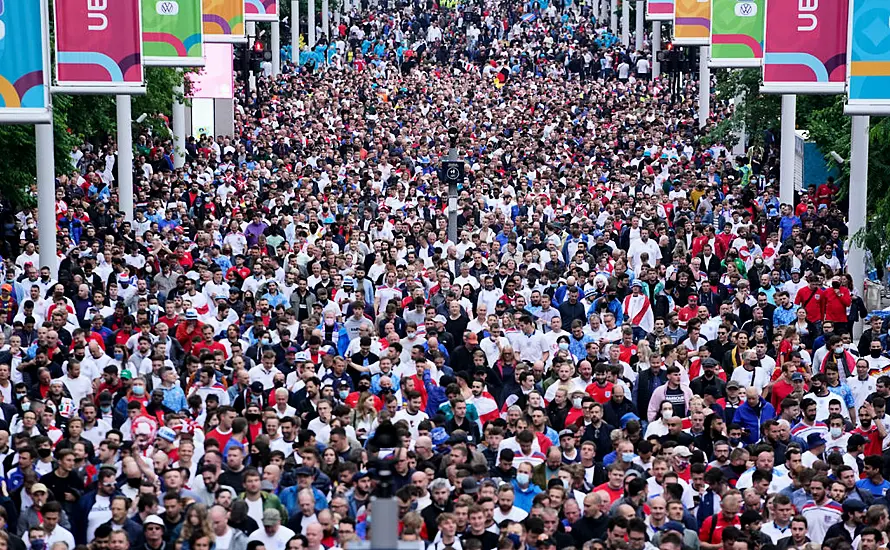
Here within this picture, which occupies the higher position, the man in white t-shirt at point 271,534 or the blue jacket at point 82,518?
the man in white t-shirt at point 271,534

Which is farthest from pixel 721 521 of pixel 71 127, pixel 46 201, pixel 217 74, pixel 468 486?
pixel 217 74

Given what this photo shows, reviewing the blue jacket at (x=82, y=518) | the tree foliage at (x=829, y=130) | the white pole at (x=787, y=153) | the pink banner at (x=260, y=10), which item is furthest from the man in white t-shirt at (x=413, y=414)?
the pink banner at (x=260, y=10)

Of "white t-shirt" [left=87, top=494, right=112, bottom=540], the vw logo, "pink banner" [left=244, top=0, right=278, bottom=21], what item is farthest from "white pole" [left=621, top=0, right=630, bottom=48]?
"white t-shirt" [left=87, top=494, right=112, bottom=540]

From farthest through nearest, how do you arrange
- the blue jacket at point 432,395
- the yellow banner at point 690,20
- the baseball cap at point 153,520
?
the yellow banner at point 690,20, the blue jacket at point 432,395, the baseball cap at point 153,520

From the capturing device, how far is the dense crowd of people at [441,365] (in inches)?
542

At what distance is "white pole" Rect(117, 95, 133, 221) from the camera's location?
3238cm

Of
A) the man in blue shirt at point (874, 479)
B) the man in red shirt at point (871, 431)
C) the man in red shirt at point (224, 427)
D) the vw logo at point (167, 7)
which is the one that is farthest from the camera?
the vw logo at point (167, 7)

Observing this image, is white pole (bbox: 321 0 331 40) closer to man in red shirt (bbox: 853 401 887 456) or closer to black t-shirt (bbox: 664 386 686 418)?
black t-shirt (bbox: 664 386 686 418)

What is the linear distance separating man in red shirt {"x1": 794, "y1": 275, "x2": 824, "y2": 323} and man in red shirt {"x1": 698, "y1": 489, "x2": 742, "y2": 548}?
348 inches

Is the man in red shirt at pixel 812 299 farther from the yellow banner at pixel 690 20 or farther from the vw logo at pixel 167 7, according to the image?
the yellow banner at pixel 690 20

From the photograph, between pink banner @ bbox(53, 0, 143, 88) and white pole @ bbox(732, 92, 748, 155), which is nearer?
pink banner @ bbox(53, 0, 143, 88)

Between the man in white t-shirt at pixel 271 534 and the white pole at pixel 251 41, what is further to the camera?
the white pole at pixel 251 41

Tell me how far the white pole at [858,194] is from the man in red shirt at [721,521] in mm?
12452

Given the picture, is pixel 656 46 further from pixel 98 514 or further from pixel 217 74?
pixel 98 514
